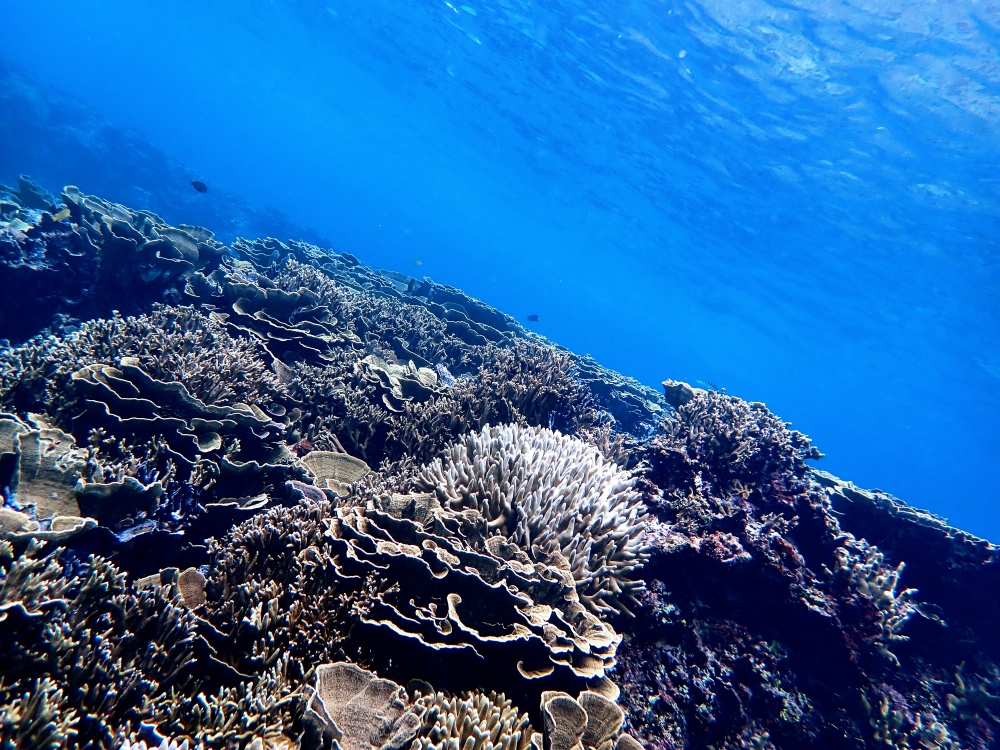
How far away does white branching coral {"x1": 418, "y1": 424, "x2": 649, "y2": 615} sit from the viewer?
394cm

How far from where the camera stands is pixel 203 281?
8.03 metres

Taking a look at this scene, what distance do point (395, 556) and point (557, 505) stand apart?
160 cm

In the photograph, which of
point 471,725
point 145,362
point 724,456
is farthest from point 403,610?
point 724,456

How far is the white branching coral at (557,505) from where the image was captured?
394cm

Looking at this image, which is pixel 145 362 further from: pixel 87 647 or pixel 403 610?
pixel 403 610

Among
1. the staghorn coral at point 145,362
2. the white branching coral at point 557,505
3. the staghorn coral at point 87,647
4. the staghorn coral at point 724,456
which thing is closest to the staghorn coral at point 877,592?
the staghorn coral at point 724,456

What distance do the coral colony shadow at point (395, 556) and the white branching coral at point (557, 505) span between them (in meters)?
0.03

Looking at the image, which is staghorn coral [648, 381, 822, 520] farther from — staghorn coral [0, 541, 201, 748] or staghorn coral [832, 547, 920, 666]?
staghorn coral [0, 541, 201, 748]

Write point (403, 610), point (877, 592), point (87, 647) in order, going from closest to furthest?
point (87, 647) < point (403, 610) < point (877, 592)

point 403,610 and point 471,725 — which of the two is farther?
point 403,610

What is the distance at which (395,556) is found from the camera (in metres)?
3.20

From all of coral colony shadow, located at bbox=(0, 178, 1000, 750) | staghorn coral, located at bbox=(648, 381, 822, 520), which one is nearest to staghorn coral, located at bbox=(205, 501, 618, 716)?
coral colony shadow, located at bbox=(0, 178, 1000, 750)

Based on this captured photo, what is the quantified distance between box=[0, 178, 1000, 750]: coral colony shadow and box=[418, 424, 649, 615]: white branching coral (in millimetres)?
32

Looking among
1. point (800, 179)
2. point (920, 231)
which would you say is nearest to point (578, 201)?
point (800, 179)
